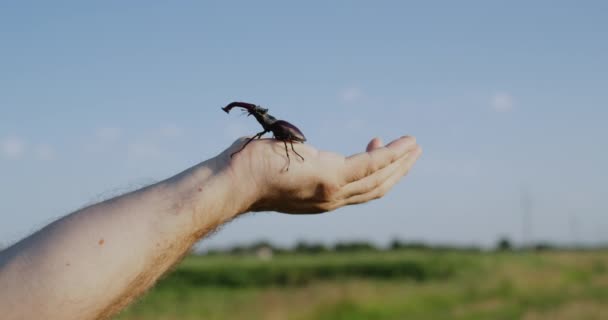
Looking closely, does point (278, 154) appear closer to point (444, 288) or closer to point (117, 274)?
point (117, 274)

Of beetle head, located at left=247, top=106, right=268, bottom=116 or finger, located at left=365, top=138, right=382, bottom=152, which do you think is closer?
beetle head, located at left=247, top=106, right=268, bottom=116

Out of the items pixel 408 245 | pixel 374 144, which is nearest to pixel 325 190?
pixel 374 144

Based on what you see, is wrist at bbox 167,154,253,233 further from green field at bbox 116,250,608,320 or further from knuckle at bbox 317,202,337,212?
green field at bbox 116,250,608,320

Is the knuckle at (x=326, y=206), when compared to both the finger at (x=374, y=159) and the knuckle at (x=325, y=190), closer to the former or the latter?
the knuckle at (x=325, y=190)

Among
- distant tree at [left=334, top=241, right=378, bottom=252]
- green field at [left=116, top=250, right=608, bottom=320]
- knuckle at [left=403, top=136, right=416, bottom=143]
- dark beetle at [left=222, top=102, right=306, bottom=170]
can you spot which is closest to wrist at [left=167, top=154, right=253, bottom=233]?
dark beetle at [left=222, top=102, right=306, bottom=170]

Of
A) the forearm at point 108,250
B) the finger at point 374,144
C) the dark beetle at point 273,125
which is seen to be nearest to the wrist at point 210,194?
the forearm at point 108,250

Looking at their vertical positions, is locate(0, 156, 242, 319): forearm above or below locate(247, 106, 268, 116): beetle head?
below
